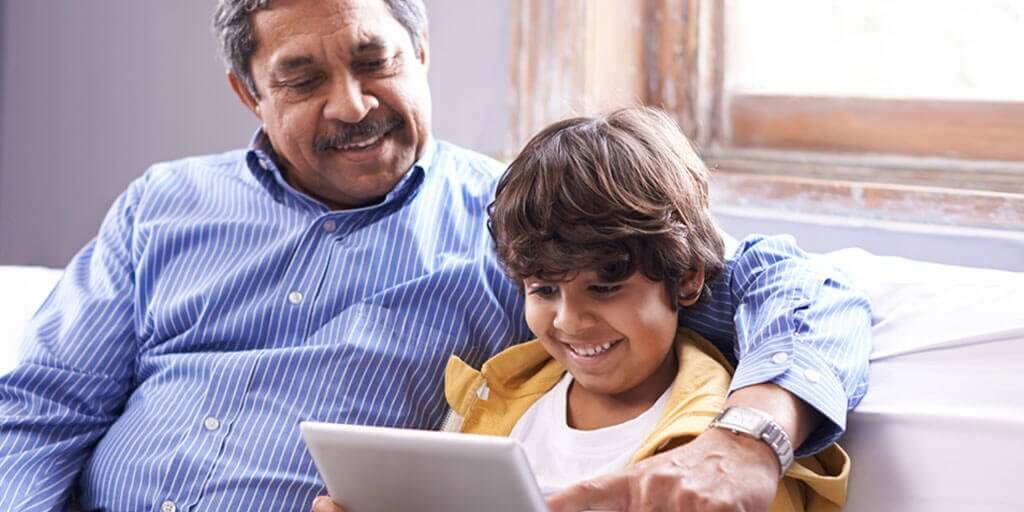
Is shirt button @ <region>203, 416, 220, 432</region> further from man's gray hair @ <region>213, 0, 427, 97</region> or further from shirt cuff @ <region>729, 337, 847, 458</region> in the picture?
shirt cuff @ <region>729, 337, 847, 458</region>

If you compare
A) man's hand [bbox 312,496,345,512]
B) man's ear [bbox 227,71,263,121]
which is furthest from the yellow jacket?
man's ear [bbox 227,71,263,121]

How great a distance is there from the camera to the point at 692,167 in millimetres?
1425

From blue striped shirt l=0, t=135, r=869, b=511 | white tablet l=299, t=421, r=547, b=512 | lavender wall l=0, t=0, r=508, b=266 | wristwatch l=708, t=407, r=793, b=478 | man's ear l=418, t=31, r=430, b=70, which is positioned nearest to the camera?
white tablet l=299, t=421, r=547, b=512

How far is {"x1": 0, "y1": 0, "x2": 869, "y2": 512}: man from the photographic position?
1.54 metres

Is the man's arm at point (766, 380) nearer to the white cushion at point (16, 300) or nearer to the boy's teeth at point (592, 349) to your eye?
the boy's teeth at point (592, 349)

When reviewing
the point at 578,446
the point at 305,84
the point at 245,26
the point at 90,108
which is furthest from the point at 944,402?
the point at 90,108

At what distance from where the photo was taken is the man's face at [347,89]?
1.67 metres

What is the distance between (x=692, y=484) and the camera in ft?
3.69

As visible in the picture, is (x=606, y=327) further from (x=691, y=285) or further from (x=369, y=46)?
(x=369, y=46)

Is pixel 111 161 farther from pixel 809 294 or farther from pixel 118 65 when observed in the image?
pixel 809 294

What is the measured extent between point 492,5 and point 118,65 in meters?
1.08

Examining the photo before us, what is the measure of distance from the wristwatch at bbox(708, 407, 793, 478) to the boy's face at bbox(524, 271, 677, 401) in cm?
17

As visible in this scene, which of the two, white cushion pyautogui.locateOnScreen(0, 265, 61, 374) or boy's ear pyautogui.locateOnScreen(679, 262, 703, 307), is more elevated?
boy's ear pyautogui.locateOnScreen(679, 262, 703, 307)

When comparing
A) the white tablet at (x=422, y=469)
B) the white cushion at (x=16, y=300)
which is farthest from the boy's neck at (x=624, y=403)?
the white cushion at (x=16, y=300)
